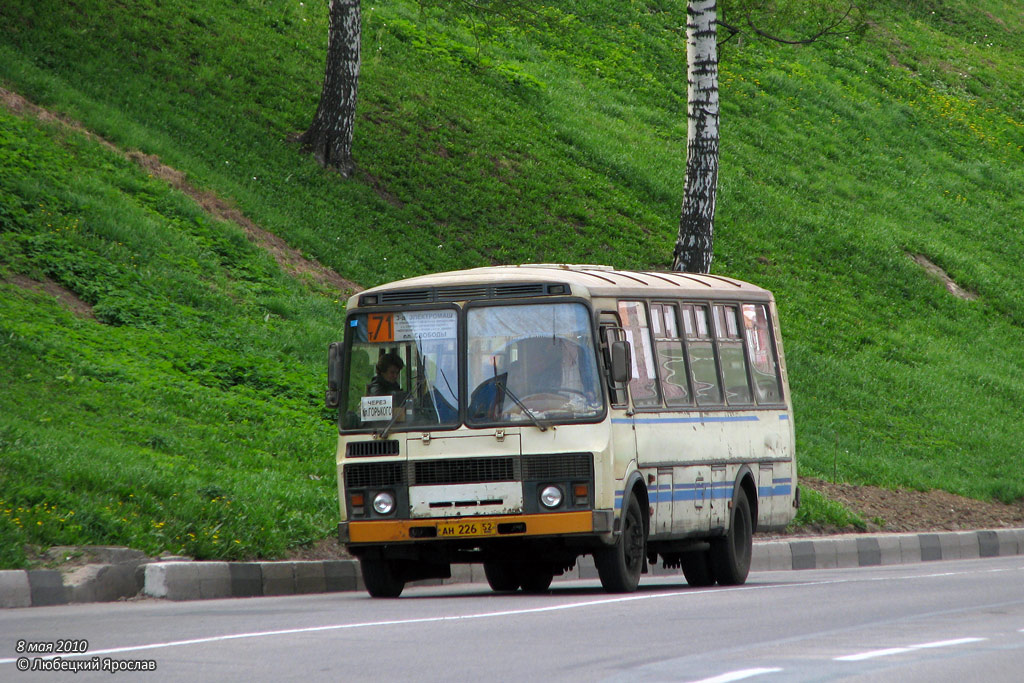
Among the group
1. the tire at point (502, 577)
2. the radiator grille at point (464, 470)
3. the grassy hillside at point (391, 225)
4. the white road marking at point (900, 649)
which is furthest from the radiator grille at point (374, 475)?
the white road marking at point (900, 649)

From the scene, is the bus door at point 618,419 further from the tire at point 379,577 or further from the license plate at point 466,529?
the tire at point 379,577

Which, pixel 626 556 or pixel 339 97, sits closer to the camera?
pixel 626 556

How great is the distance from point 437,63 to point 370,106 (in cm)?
376

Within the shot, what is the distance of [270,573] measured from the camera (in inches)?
502

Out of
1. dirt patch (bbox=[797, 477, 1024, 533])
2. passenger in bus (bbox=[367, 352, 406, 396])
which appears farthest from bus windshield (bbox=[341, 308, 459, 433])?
dirt patch (bbox=[797, 477, 1024, 533])

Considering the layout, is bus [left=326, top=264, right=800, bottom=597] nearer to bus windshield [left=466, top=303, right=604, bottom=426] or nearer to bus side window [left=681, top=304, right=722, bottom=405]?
bus windshield [left=466, top=303, right=604, bottom=426]

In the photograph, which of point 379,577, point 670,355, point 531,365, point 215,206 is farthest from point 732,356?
point 215,206

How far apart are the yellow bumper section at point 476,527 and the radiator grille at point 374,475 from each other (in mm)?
304

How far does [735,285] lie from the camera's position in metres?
15.5

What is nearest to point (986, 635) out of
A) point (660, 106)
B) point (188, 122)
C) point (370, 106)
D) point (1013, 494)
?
point (1013, 494)

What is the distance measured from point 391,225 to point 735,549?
11308 mm

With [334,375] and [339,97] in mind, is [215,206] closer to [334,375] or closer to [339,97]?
[339,97]

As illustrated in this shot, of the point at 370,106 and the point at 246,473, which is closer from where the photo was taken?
the point at 246,473

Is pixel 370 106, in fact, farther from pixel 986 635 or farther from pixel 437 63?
pixel 986 635
